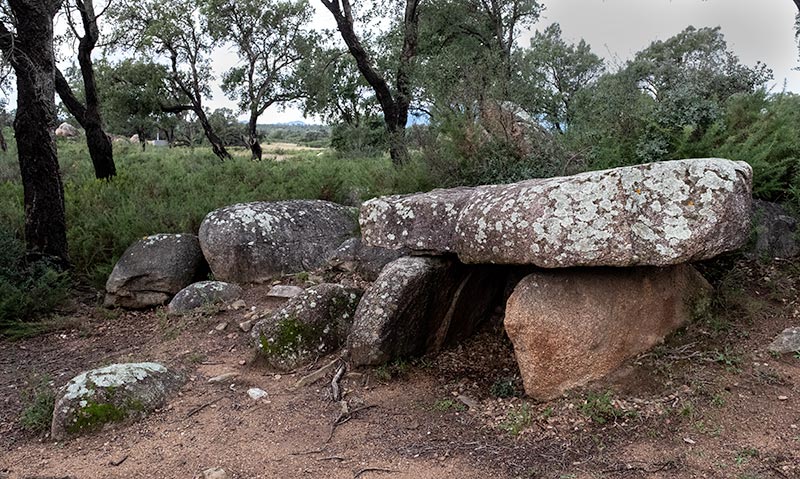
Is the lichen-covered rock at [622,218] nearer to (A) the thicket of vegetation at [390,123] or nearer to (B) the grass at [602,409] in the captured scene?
(B) the grass at [602,409]

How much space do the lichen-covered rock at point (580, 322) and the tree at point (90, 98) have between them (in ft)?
32.7

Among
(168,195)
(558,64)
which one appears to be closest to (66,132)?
(558,64)

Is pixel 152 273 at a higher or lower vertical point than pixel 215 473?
higher

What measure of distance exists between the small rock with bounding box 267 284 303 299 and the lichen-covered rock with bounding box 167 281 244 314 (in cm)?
44

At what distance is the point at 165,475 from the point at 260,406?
1007 millimetres

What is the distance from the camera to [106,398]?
14.0ft

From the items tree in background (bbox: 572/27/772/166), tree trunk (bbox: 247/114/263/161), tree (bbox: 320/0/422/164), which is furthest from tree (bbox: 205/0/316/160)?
tree in background (bbox: 572/27/772/166)

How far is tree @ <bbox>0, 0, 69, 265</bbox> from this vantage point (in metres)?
7.75

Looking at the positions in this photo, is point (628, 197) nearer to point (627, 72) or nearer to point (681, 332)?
point (681, 332)

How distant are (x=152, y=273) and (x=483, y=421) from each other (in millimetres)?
5176

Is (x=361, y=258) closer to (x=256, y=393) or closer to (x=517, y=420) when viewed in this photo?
(x=256, y=393)

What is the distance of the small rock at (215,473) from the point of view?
11.2ft

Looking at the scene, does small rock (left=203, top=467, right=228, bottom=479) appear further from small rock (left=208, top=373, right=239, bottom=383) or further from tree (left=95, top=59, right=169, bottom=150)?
tree (left=95, top=59, right=169, bottom=150)

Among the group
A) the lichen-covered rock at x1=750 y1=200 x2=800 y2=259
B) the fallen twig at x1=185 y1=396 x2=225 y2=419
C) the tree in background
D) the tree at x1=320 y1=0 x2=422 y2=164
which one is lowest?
the fallen twig at x1=185 y1=396 x2=225 y2=419
